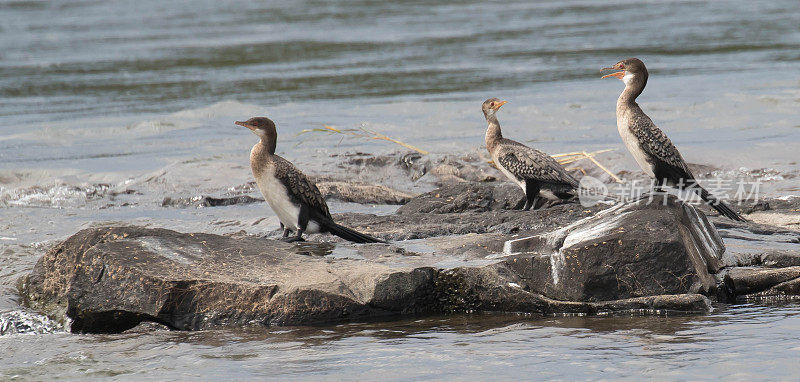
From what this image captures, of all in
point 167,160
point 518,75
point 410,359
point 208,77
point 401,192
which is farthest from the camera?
point 208,77

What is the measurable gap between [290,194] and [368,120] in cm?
936

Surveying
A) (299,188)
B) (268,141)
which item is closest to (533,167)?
(299,188)

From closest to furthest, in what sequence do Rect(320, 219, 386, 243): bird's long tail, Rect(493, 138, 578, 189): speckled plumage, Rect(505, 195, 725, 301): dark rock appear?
Rect(505, 195, 725, 301): dark rock, Rect(320, 219, 386, 243): bird's long tail, Rect(493, 138, 578, 189): speckled plumage

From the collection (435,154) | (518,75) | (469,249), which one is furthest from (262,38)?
(469,249)

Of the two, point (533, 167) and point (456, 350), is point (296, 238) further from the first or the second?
point (456, 350)

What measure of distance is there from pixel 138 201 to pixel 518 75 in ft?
36.5

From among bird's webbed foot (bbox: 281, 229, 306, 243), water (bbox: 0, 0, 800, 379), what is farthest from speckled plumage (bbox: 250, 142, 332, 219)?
water (bbox: 0, 0, 800, 379)

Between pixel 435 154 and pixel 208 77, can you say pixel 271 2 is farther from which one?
pixel 435 154

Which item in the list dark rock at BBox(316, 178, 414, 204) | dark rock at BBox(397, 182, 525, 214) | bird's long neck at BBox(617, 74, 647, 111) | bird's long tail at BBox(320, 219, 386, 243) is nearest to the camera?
bird's long tail at BBox(320, 219, 386, 243)

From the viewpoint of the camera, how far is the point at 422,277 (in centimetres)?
675

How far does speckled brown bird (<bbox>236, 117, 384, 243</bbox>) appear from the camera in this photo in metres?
8.22

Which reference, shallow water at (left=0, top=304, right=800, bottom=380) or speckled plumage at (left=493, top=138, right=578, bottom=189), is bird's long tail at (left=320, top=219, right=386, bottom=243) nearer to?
shallow water at (left=0, top=304, right=800, bottom=380)

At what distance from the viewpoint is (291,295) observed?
6590 mm

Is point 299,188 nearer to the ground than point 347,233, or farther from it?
farther from it
